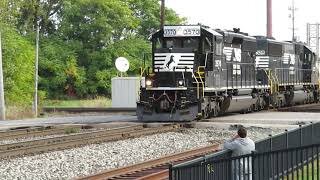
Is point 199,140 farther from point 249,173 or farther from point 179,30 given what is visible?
point 249,173

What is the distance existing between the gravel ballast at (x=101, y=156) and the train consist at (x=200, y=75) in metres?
2.86

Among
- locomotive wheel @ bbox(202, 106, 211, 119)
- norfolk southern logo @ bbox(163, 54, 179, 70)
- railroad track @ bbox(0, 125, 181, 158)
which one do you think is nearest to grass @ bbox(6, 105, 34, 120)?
norfolk southern logo @ bbox(163, 54, 179, 70)

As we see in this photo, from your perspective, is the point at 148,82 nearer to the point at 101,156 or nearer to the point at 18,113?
the point at 101,156

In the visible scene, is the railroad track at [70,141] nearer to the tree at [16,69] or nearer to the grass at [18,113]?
the grass at [18,113]

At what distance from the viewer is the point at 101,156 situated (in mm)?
13789

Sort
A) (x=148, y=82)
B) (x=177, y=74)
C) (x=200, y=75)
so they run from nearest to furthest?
(x=200, y=75)
(x=177, y=74)
(x=148, y=82)

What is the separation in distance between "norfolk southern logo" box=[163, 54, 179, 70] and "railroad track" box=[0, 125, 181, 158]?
2.81 metres

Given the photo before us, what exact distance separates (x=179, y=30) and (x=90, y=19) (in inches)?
1399

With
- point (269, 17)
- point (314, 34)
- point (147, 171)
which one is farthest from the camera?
point (314, 34)

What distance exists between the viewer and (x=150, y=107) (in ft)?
72.7

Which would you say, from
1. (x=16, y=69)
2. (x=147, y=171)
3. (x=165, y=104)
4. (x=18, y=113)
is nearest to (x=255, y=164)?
(x=147, y=171)

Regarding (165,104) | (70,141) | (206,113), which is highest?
(165,104)

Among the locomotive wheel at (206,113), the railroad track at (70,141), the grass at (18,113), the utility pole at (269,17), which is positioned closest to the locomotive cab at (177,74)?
the locomotive wheel at (206,113)

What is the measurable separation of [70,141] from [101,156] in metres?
2.30
